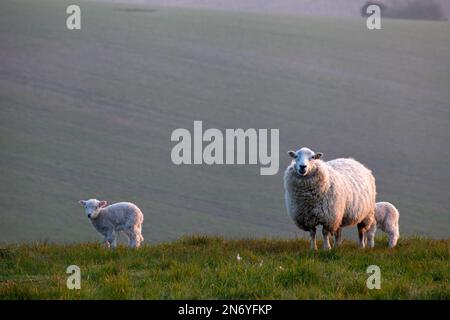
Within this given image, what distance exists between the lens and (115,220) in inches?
495

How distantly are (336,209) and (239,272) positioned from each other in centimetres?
253

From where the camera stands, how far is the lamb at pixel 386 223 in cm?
1195

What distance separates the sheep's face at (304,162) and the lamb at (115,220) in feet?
9.02

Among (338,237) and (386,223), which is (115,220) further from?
(386,223)

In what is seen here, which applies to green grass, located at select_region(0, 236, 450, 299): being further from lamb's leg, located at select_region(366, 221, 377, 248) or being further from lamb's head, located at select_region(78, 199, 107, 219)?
lamb's head, located at select_region(78, 199, 107, 219)

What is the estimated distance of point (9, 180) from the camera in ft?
99.3

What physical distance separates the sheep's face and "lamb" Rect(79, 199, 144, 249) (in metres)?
2.75

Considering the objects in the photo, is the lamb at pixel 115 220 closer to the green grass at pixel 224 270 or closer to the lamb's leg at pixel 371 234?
the green grass at pixel 224 270

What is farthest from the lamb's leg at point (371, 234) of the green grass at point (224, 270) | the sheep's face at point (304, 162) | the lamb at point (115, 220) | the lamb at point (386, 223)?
the lamb at point (115, 220)

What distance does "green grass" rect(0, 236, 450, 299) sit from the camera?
331 inches

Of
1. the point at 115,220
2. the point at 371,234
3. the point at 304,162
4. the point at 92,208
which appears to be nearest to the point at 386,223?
the point at 371,234

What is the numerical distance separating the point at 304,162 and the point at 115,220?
3326 millimetres

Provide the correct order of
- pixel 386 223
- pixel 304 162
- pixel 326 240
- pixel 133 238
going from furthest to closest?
1. pixel 133 238
2. pixel 386 223
3. pixel 326 240
4. pixel 304 162
